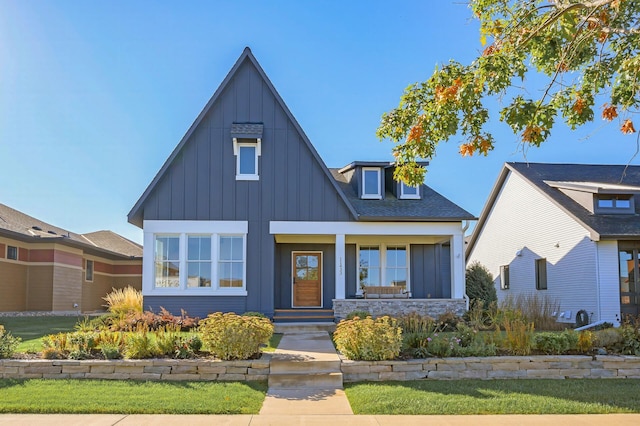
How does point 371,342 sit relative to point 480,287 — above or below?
below

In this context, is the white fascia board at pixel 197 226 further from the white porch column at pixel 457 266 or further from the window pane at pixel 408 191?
the white porch column at pixel 457 266

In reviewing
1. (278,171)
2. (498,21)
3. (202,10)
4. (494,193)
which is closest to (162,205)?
(278,171)

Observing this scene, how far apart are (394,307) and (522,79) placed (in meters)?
9.63

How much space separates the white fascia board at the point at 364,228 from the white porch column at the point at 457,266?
10.0 inches

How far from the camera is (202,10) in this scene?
40.1ft

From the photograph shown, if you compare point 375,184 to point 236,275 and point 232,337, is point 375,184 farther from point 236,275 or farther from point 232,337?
point 232,337

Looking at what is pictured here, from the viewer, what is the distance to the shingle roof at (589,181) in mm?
18594

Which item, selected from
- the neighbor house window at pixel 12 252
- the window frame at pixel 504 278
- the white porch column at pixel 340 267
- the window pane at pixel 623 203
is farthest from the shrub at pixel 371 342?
the neighbor house window at pixel 12 252

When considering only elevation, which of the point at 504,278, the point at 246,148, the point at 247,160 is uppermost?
the point at 246,148

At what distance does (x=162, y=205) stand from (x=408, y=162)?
31.4 ft

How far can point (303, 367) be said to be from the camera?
1005 centimetres

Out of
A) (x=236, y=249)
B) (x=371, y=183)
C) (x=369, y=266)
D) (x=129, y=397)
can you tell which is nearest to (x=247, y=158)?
(x=236, y=249)

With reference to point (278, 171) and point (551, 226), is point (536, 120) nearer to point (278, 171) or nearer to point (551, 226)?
point (278, 171)

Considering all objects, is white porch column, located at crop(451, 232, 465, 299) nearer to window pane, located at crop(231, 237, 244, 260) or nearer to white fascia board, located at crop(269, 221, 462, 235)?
white fascia board, located at crop(269, 221, 462, 235)
